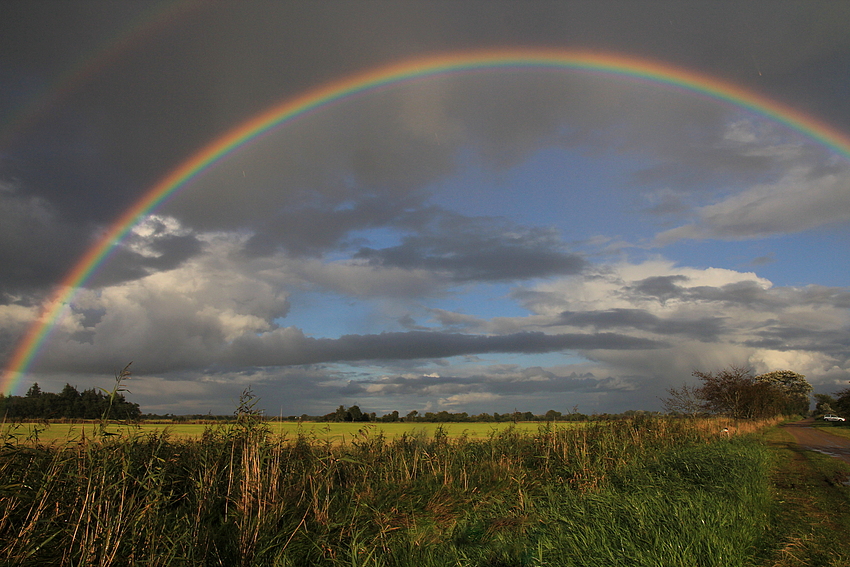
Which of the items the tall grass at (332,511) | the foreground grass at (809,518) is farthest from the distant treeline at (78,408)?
the foreground grass at (809,518)

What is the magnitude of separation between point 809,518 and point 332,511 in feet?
26.6

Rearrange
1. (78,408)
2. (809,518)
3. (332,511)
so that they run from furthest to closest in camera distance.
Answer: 1. (809,518)
2. (332,511)
3. (78,408)

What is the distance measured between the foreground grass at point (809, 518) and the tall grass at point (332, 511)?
332mm

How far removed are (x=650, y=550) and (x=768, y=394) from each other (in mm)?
57998

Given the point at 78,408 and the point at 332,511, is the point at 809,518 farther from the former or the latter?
the point at 78,408

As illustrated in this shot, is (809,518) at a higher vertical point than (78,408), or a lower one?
lower

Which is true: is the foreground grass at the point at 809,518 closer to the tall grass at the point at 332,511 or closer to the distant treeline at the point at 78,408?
the tall grass at the point at 332,511

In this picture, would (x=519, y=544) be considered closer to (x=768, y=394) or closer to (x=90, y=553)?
(x=90, y=553)

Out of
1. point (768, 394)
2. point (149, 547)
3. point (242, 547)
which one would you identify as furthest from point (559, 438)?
point (768, 394)

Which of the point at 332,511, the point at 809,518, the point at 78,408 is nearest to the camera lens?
the point at 78,408

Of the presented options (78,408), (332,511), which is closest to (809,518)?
(332,511)

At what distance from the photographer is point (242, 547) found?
223 inches

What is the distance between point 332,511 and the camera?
7.48 meters

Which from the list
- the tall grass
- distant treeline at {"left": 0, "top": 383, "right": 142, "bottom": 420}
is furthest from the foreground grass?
distant treeline at {"left": 0, "top": 383, "right": 142, "bottom": 420}
